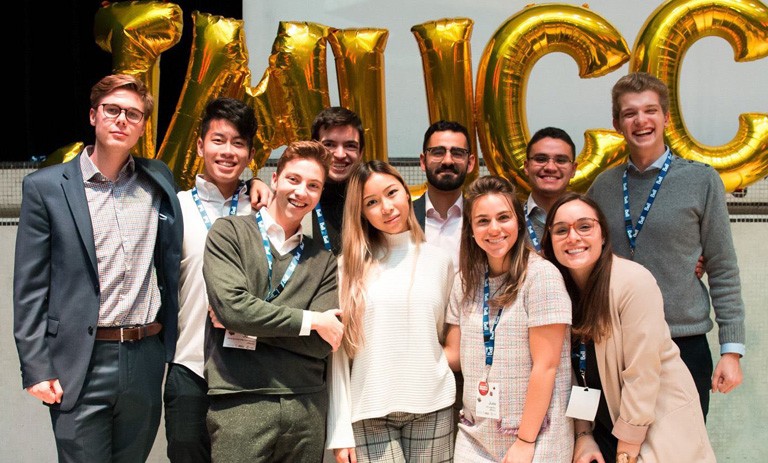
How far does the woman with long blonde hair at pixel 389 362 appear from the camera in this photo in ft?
8.43

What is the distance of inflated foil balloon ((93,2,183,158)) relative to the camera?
12.5 ft

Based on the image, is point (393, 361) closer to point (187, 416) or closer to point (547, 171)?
point (187, 416)

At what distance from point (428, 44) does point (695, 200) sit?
5.18ft

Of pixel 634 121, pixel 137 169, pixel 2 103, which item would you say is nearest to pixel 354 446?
pixel 137 169

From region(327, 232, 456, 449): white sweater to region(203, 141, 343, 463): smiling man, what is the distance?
9 cm

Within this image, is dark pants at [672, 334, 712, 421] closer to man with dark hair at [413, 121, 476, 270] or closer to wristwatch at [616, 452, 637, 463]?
wristwatch at [616, 452, 637, 463]

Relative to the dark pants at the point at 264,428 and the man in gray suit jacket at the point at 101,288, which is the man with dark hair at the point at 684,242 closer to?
the dark pants at the point at 264,428

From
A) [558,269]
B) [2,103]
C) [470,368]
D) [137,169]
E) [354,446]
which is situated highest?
[2,103]

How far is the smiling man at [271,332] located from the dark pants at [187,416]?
0.22 metres

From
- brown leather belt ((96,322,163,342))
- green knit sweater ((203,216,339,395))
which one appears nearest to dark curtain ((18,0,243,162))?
brown leather belt ((96,322,163,342))

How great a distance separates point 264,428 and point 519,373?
85 cm

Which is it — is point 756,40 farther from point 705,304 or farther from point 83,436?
point 83,436

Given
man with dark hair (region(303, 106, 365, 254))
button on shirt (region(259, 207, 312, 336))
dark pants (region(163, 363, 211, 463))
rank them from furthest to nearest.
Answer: man with dark hair (region(303, 106, 365, 254)) → dark pants (region(163, 363, 211, 463)) → button on shirt (region(259, 207, 312, 336))

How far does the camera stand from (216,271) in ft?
8.14
